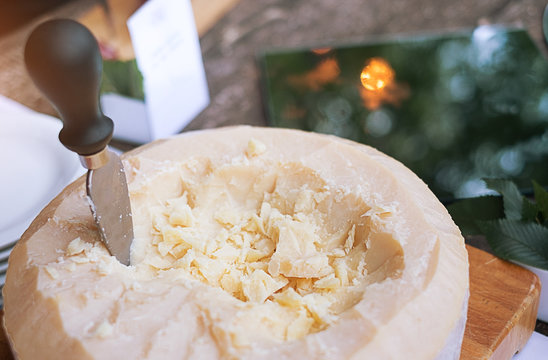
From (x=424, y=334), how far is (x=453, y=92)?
2.96 feet

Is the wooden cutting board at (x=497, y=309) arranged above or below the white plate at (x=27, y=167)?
below

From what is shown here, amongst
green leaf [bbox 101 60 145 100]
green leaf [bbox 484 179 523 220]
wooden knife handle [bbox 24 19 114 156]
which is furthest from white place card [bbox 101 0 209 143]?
green leaf [bbox 484 179 523 220]

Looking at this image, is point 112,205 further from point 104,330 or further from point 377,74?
point 377,74

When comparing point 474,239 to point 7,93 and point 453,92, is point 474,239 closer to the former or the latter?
point 453,92

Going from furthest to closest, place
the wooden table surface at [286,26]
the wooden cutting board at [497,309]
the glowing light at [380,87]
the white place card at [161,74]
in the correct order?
the wooden table surface at [286,26]
the glowing light at [380,87]
the white place card at [161,74]
the wooden cutting board at [497,309]

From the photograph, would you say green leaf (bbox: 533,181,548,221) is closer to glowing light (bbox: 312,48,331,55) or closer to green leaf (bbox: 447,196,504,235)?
green leaf (bbox: 447,196,504,235)

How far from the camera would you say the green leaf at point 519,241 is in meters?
0.84

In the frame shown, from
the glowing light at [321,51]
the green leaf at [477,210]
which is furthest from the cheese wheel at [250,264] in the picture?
the glowing light at [321,51]

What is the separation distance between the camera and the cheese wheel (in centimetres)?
57

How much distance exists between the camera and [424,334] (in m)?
0.58

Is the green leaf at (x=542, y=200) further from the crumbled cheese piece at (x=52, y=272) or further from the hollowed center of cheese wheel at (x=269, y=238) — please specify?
the crumbled cheese piece at (x=52, y=272)

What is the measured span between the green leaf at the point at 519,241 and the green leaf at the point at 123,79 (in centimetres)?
70

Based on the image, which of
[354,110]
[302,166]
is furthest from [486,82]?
[302,166]

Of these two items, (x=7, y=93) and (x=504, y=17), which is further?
(x=504, y=17)
